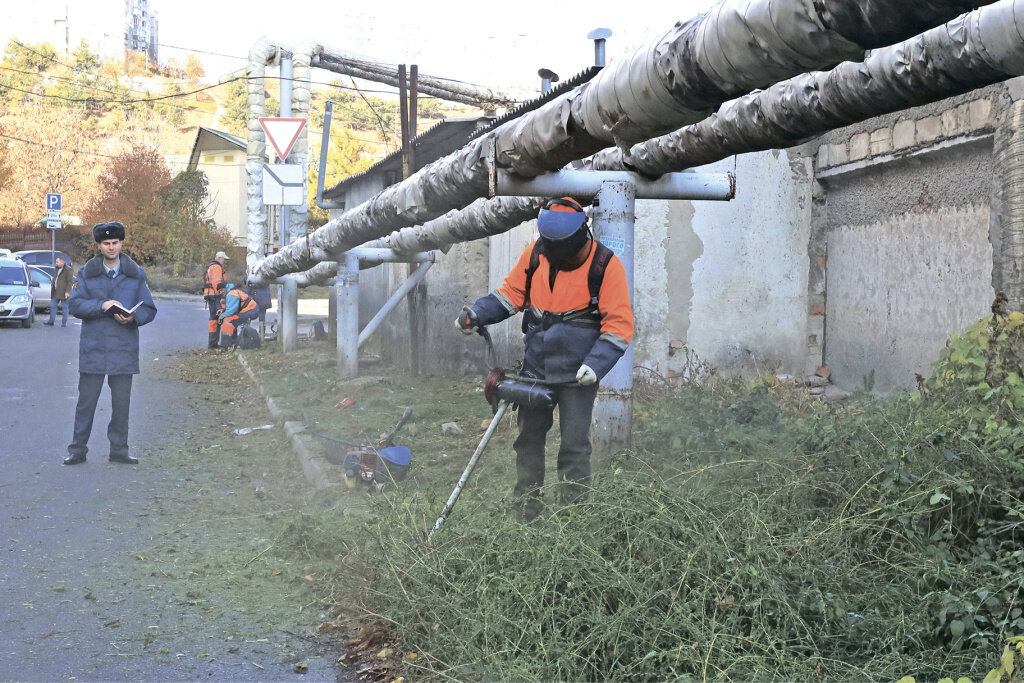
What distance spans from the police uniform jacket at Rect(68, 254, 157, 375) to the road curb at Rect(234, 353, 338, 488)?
152 centimetres

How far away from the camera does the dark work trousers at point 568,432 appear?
5.13m

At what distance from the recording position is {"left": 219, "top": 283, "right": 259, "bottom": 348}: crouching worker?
58.8ft

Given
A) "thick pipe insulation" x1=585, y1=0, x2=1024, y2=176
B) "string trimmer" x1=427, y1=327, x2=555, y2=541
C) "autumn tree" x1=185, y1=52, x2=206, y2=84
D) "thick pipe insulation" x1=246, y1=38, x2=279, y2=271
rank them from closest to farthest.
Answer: "thick pipe insulation" x1=585, y1=0, x2=1024, y2=176 < "string trimmer" x1=427, y1=327, x2=555, y2=541 < "thick pipe insulation" x1=246, y1=38, x2=279, y2=271 < "autumn tree" x1=185, y1=52, x2=206, y2=84

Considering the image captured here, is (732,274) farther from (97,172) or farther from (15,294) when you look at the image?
(97,172)

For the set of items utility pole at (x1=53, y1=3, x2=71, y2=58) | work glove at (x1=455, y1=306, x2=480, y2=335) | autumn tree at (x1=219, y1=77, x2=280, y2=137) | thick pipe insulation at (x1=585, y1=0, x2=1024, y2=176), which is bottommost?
work glove at (x1=455, y1=306, x2=480, y2=335)

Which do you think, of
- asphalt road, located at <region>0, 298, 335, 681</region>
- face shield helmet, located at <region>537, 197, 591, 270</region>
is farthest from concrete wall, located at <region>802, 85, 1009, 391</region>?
asphalt road, located at <region>0, 298, 335, 681</region>

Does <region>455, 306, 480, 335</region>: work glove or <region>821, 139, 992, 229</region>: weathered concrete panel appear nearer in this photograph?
<region>455, 306, 480, 335</region>: work glove

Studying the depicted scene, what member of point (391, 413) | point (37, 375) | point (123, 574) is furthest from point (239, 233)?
point (123, 574)

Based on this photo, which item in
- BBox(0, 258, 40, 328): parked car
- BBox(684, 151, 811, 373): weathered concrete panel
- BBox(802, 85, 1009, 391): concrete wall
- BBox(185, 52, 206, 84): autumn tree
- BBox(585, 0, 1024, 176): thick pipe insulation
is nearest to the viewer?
BBox(585, 0, 1024, 176): thick pipe insulation

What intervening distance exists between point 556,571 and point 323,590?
151 cm

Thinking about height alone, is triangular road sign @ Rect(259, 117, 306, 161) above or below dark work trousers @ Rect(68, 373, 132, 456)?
above

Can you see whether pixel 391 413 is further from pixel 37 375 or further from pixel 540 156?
pixel 37 375

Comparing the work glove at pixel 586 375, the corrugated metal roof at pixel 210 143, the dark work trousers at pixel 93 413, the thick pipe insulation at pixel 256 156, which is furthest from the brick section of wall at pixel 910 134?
the corrugated metal roof at pixel 210 143

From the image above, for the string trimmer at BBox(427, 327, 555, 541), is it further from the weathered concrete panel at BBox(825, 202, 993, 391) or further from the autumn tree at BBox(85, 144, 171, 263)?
the autumn tree at BBox(85, 144, 171, 263)
